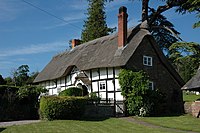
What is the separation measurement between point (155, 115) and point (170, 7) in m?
15.0

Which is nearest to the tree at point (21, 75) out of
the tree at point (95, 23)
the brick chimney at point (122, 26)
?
the tree at point (95, 23)

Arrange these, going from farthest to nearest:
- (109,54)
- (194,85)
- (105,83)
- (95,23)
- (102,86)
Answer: (95,23) → (109,54) → (102,86) → (105,83) → (194,85)

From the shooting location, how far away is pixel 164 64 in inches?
1110

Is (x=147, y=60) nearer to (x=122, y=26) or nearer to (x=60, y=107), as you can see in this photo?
(x=122, y=26)

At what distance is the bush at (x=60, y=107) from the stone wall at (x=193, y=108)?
900 cm

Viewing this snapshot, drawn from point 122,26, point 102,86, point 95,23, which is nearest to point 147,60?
point 122,26

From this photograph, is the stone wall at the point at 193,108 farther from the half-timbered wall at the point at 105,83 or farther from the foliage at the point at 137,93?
the half-timbered wall at the point at 105,83

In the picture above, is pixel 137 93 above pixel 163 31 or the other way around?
the other way around

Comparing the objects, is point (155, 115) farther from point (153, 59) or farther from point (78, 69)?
point (78, 69)

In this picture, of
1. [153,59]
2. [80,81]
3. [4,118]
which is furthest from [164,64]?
[4,118]

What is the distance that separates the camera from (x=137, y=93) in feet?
78.4

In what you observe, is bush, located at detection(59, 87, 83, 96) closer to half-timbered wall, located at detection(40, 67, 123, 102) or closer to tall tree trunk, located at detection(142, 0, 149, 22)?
half-timbered wall, located at detection(40, 67, 123, 102)

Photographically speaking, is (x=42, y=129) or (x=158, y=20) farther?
(x=158, y=20)

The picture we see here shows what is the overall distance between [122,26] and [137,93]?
6.43 metres
